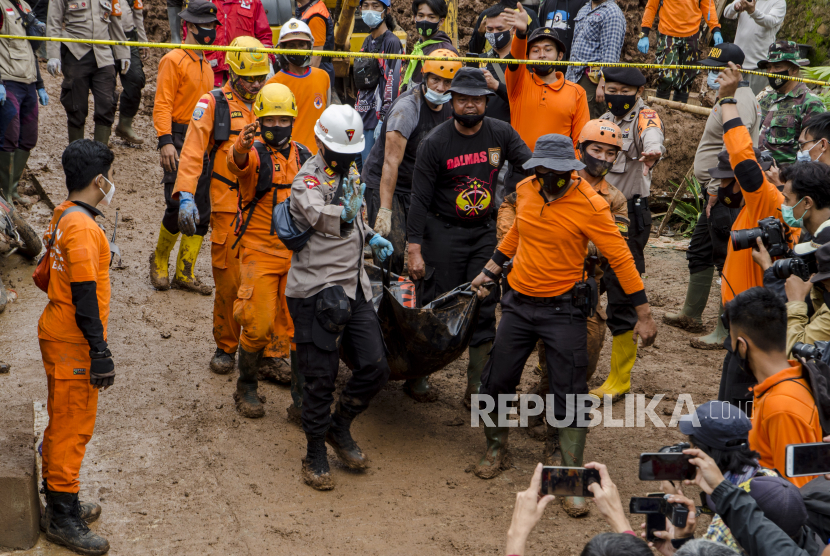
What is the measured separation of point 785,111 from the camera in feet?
22.9

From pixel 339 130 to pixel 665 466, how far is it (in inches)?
112

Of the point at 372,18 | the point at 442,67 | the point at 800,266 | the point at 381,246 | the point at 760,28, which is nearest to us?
the point at 800,266

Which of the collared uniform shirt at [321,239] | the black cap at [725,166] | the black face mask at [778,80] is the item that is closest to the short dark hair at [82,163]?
the collared uniform shirt at [321,239]

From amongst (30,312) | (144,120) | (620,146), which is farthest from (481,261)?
(144,120)

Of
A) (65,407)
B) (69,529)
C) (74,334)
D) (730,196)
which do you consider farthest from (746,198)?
(69,529)

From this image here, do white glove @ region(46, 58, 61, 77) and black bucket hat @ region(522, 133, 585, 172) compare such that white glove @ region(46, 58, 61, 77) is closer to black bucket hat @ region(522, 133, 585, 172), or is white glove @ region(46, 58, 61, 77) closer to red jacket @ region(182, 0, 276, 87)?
red jacket @ region(182, 0, 276, 87)

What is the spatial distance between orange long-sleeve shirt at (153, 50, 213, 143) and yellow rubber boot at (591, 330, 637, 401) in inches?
171

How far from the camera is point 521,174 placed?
236 inches

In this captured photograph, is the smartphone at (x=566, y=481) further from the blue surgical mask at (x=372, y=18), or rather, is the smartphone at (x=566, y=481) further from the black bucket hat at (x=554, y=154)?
the blue surgical mask at (x=372, y=18)

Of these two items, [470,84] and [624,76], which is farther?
[624,76]

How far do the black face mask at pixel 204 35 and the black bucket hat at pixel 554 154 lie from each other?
3.95m

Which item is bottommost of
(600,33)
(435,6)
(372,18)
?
(600,33)

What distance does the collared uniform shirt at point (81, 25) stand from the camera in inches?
331

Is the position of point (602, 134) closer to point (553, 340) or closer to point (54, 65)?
point (553, 340)
